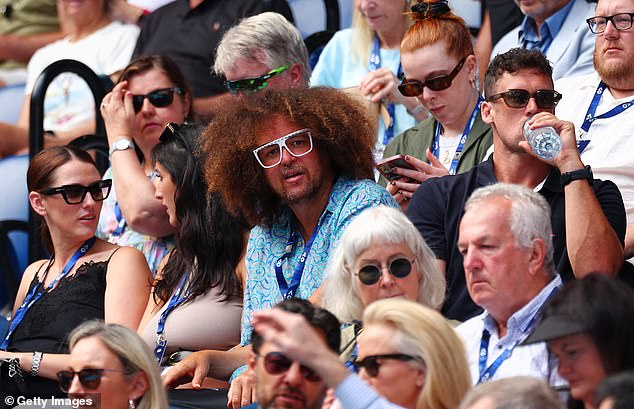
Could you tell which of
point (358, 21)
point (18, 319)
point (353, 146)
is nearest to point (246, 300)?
point (353, 146)

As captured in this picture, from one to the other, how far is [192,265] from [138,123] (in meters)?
1.11

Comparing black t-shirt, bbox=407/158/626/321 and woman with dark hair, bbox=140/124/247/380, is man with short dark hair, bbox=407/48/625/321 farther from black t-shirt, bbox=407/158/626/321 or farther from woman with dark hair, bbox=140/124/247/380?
woman with dark hair, bbox=140/124/247/380

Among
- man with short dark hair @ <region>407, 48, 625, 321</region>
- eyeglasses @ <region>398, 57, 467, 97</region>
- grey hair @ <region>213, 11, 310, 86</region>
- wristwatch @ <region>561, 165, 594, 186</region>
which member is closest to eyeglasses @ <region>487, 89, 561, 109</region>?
man with short dark hair @ <region>407, 48, 625, 321</region>

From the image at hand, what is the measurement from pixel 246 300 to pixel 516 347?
1418 mm

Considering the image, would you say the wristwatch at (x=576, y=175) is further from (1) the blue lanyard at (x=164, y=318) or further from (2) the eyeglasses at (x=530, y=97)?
(1) the blue lanyard at (x=164, y=318)

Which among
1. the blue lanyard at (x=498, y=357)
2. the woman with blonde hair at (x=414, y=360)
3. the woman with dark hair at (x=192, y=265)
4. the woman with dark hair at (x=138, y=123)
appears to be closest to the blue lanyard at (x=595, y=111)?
the blue lanyard at (x=498, y=357)

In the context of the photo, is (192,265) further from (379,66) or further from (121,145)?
(379,66)

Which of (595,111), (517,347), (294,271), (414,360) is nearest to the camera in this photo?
A: (414,360)

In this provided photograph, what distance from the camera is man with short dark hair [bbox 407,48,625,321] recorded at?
416cm

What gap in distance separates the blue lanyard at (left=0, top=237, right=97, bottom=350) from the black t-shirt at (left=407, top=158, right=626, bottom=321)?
1527 millimetres

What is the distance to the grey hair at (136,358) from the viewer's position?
387 centimetres

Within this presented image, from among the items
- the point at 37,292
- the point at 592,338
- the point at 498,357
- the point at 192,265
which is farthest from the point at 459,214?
the point at 37,292

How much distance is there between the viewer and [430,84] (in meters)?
5.25

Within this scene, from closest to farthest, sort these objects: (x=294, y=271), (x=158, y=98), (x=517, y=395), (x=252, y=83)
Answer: (x=517, y=395)
(x=294, y=271)
(x=252, y=83)
(x=158, y=98)
